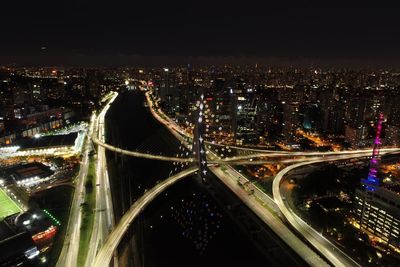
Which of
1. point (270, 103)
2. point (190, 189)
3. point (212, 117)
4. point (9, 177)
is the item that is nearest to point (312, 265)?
point (190, 189)

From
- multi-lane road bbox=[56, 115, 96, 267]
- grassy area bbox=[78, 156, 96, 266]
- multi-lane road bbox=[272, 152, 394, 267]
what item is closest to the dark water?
grassy area bbox=[78, 156, 96, 266]

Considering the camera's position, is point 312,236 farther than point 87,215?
No

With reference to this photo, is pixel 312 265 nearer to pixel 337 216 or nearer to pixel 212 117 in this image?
pixel 337 216


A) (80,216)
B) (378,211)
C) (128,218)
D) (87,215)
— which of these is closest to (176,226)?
(128,218)

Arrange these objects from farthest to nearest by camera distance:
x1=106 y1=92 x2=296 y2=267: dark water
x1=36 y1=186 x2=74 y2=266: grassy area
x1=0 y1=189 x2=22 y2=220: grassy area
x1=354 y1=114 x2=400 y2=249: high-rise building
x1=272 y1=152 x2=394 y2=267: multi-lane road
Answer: x1=0 y1=189 x2=22 y2=220: grassy area
x1=354 y1=114 x2=400 y2=249: high-rise building
x1=106 y1=92 x2=296 y2=267: dark water
x1=36 y1=186 x2=74 y2=266: grassy area
x1=272 y1=152 x2=394 y2=267: multi-lane road

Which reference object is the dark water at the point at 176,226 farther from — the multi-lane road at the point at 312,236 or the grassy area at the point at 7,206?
the grassy area at the point at 7,206

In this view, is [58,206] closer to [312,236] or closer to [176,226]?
[176,226]

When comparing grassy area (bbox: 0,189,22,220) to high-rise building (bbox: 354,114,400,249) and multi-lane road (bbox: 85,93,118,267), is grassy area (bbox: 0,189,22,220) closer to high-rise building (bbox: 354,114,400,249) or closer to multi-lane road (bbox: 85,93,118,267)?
multi-lane road (bbox: 85,93,118,267)
